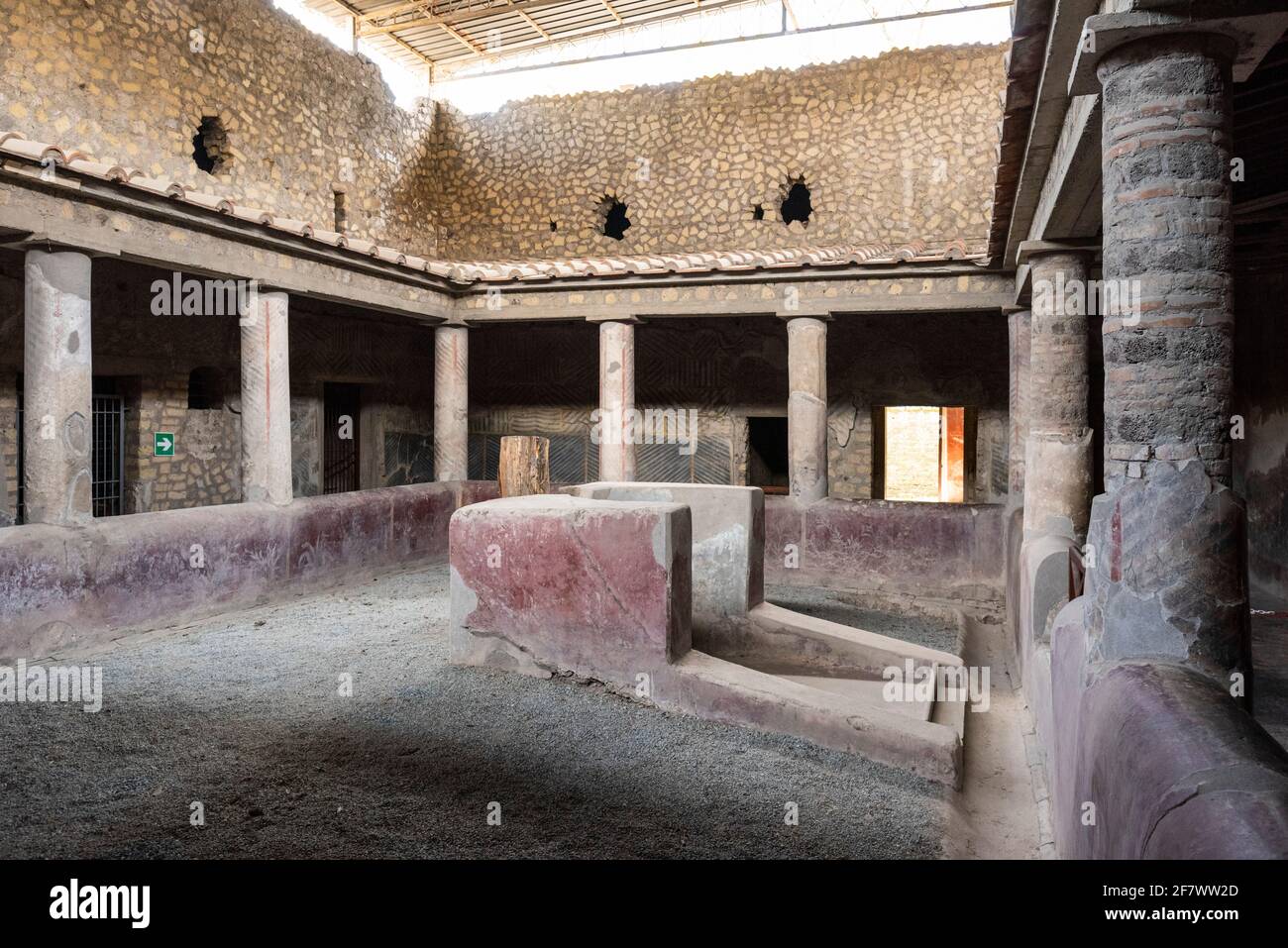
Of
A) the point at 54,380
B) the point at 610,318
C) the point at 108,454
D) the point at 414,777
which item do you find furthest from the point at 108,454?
the point at 414,777

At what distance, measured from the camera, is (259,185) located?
10859 mm

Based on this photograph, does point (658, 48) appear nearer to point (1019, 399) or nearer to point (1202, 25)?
point (1019, 399)

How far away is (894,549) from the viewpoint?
28.7ft

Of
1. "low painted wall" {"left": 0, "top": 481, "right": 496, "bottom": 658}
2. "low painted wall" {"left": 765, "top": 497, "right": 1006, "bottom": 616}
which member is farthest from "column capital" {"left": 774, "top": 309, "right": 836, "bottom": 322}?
"low painted wall" {"left": 0, "top": 481, "right": 496, "bottom": 658}

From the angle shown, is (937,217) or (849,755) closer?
(849,755)

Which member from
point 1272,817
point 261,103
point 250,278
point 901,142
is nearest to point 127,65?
point 261,103

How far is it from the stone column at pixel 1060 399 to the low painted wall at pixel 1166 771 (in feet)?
11.3

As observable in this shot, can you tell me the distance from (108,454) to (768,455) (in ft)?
29.5

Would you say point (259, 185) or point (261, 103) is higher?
point (261, 103)

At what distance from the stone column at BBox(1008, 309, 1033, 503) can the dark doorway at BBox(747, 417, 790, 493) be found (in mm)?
4956

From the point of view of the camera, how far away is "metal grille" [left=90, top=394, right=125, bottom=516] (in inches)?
354

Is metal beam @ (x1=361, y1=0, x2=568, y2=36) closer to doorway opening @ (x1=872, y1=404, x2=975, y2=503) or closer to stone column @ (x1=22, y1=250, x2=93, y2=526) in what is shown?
stone column @ (x1=22, y1=250, x2=93, y2=526)
